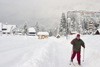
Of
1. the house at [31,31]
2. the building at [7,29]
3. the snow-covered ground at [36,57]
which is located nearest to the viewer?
the snow-covered ground at [36,57]

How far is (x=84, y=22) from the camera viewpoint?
237ft

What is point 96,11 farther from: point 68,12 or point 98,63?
point 98,63

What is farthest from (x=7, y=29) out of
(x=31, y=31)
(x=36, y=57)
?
(x=36, y=57)

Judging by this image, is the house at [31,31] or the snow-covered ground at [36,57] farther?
the house at [31,31]

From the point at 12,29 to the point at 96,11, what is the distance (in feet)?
234

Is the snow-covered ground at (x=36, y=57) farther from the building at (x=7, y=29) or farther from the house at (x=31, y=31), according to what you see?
the building at (x=7, y=29)

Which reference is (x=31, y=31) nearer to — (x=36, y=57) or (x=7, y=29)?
(x=7, y=29)

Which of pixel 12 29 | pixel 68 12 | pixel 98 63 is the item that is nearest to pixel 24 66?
pixel 98 63

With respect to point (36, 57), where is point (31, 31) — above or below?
below

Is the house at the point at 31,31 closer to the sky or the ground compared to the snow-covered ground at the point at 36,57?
closer to the ground

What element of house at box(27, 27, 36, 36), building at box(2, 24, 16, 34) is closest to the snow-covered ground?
house at box(27, 27, 36, 36)

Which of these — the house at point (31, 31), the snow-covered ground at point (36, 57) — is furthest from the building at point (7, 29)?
the snow-covered ground at point (36, 57)

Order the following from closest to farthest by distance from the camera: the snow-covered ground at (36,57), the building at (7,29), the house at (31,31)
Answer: the snow-covered ground at (36,57)
the house at (31,31)
the building at (7,29)

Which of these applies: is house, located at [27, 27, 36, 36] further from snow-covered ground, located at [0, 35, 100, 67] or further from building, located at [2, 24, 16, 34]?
snow-covered ground, located at [0, 35, 100, 67]
